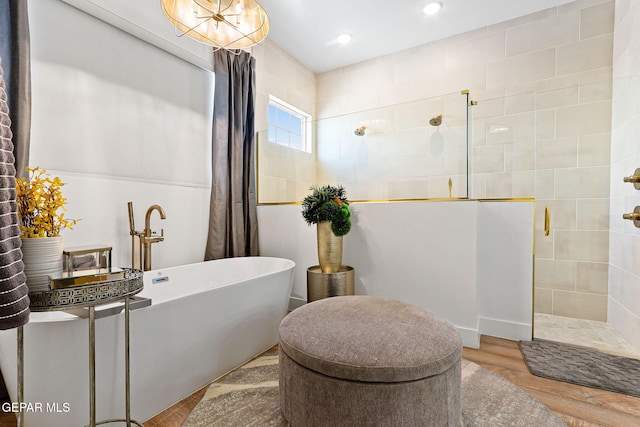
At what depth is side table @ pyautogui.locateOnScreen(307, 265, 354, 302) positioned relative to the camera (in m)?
2.20

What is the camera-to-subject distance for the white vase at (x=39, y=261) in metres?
0.95

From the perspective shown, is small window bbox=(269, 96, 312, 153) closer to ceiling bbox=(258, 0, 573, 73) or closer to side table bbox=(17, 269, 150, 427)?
ceiling bbox=(258, 0, 573, 73)

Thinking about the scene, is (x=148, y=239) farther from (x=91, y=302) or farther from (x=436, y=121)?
(x=436, y=121)

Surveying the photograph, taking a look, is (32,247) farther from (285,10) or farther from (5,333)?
(285,10)

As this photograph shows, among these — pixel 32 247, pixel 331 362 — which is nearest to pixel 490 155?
pixel 331 362

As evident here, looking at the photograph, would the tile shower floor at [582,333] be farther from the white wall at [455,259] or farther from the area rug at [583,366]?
the white wall at [455,259]

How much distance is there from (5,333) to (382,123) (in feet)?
8.65

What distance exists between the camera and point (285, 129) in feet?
10.6

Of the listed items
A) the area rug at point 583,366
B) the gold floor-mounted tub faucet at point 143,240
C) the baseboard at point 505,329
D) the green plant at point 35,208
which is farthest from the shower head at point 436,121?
the green plant at point 35,208

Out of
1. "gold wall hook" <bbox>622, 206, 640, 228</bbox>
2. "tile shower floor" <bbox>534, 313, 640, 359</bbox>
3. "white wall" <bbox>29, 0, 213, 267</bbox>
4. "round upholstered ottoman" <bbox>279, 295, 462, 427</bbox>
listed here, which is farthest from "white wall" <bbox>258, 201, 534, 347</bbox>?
"white wall" <bbox>29, 0, 213, 267</bbox>

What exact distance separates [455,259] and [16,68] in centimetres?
270

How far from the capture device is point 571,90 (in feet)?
8.80

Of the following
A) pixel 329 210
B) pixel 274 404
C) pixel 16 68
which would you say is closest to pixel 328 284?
pixel 329 210

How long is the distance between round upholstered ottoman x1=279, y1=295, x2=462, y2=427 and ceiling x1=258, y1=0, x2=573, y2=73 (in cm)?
270
